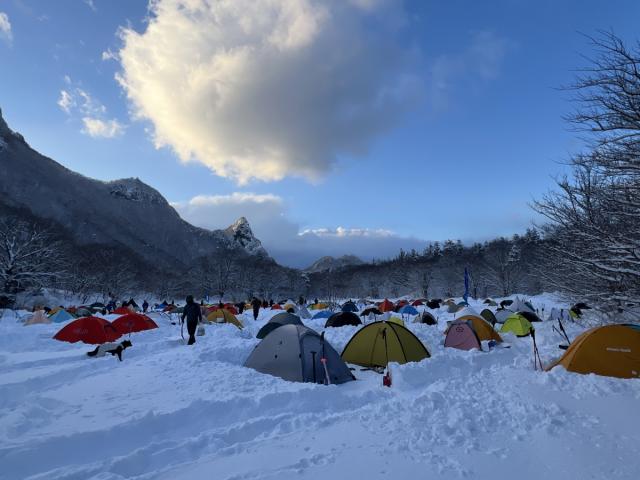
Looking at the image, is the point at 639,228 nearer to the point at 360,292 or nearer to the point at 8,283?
the point at 8,283

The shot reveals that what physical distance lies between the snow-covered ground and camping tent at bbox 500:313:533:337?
9333 mm

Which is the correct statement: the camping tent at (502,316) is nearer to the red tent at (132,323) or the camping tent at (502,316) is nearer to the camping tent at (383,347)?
the camping tent at (383,347)

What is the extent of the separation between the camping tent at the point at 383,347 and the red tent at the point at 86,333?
9947 mm

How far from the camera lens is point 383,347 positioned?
10.7 meters

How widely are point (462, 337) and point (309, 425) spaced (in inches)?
377

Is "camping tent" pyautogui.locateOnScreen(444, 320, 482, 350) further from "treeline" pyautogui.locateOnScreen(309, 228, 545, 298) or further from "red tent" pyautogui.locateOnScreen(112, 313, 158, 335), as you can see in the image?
"treeline" pyautogui.locateOnScreen(309, 228, 545, 298)

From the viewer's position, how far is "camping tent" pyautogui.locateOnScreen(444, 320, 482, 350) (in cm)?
1306

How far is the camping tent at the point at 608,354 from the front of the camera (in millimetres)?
8188

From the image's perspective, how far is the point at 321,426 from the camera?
5590 millimetres

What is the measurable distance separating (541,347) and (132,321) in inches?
715

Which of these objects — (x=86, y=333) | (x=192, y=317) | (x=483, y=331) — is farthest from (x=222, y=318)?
(x=483, y=331)

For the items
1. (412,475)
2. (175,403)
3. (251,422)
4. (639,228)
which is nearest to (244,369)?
(175,403)

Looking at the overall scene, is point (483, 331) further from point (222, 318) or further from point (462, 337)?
point (222, 318)

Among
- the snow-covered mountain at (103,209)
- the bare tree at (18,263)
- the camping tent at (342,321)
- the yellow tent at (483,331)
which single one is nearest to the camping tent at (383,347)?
the yellow tent at (483,331)
